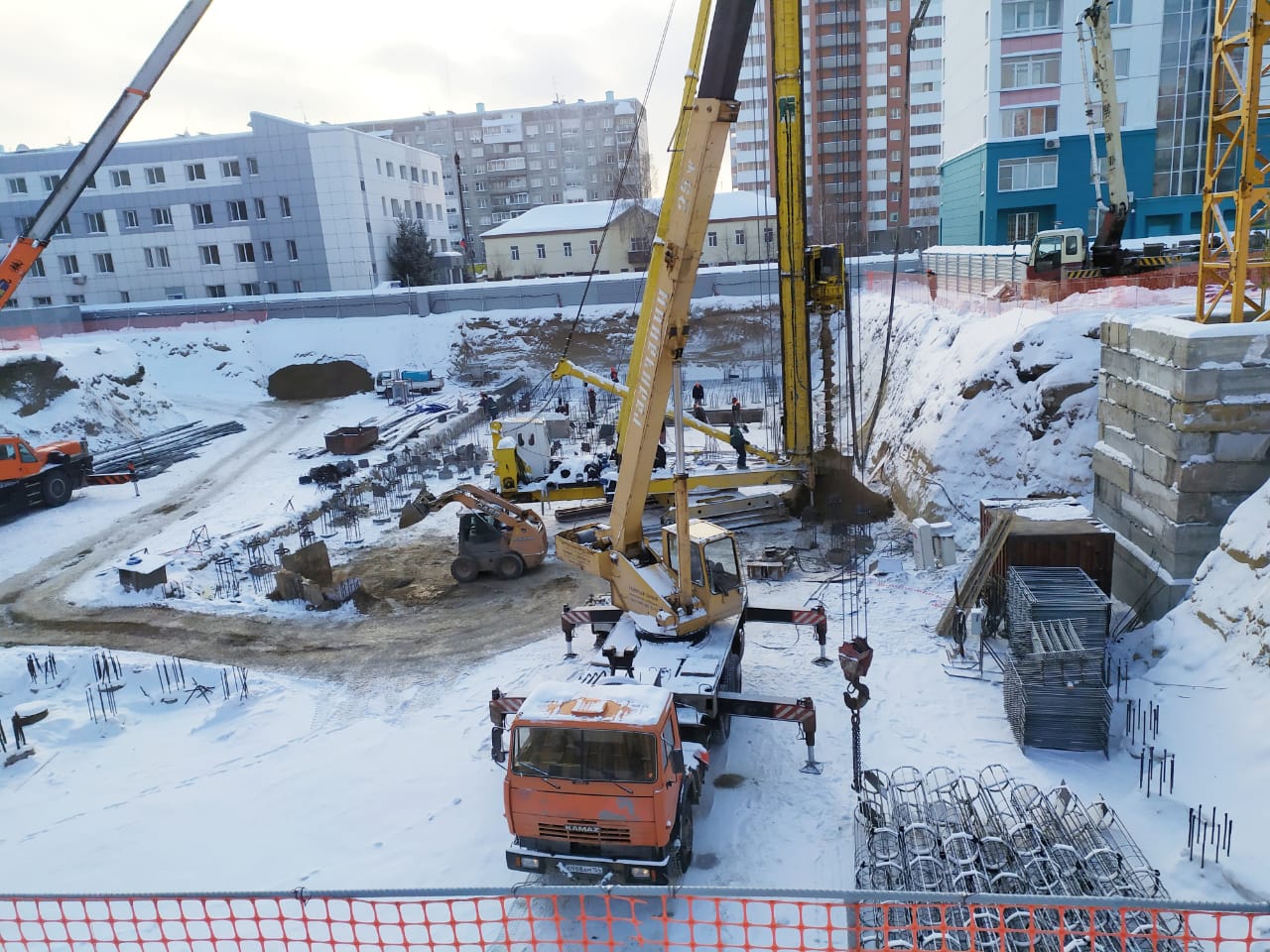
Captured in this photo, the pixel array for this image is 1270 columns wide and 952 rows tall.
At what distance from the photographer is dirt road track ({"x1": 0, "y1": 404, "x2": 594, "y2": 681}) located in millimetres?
12773

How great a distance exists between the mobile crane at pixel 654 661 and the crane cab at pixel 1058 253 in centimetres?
1742

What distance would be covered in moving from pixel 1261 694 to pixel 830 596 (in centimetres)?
616

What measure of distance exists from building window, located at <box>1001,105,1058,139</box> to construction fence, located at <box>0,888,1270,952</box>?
1471 inches

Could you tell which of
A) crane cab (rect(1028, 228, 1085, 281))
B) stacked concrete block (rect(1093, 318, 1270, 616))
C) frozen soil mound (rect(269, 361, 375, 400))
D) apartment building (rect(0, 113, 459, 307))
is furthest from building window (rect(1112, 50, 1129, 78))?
apartment building (rect(0, 113, 459, 307))

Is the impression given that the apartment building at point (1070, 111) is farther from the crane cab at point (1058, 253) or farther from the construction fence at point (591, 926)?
the construction fence at point (591, 926)

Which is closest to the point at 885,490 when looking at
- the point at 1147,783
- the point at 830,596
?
the point at 830,596

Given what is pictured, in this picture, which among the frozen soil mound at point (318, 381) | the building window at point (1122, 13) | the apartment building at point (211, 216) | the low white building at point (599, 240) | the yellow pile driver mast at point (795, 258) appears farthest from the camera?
the low white building at point (599, 240)

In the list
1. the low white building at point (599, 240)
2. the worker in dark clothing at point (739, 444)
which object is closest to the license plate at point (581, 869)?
the worker in dark clothing at point (739, 444)

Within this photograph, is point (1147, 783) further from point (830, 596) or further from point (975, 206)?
point (975, 206)

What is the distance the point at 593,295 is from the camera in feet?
137

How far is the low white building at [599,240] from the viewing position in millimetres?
50000

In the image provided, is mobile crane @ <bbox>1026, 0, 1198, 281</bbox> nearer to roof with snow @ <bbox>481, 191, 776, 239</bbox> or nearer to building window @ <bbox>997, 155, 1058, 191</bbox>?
building window @ <bbox>997, 155, 1058, 191</bbox>

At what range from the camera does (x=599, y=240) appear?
2015 inches

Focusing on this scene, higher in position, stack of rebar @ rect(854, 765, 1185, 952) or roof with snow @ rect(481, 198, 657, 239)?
roof with snow @ rect(481, 198, 657, 239)
